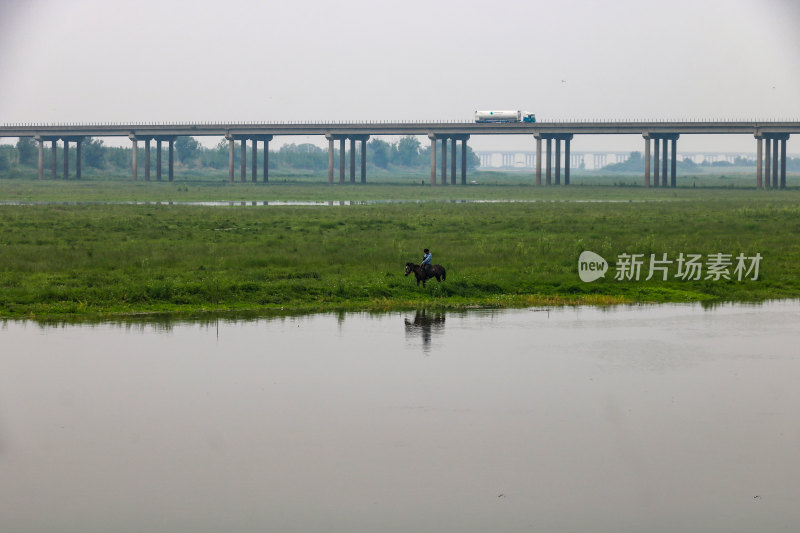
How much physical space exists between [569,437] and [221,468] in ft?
16.0

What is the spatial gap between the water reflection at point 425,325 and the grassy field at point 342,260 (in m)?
1.97

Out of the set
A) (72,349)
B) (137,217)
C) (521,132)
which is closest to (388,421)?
(72,349)

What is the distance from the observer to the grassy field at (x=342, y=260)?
31047 millimetres

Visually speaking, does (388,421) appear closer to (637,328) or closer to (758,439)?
(758,439)

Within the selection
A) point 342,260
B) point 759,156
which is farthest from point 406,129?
point 342,260

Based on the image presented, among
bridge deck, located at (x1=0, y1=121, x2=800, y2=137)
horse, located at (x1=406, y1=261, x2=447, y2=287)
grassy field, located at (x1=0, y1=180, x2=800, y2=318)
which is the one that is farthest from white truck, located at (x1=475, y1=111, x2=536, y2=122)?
horse, located at (x1=406, y1=261, x2=447, y2=287)

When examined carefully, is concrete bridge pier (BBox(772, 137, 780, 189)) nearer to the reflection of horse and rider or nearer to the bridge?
the bridge

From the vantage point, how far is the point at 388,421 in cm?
1636

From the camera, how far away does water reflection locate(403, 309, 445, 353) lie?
2455cm

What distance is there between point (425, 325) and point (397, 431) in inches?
427

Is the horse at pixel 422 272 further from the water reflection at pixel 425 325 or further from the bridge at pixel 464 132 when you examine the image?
the bridge at pixel 464 132

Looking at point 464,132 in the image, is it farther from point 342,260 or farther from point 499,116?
point 342,260

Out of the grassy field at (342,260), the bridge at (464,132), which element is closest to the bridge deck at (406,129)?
the bridge at (464,132)

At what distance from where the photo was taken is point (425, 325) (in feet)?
87.2
